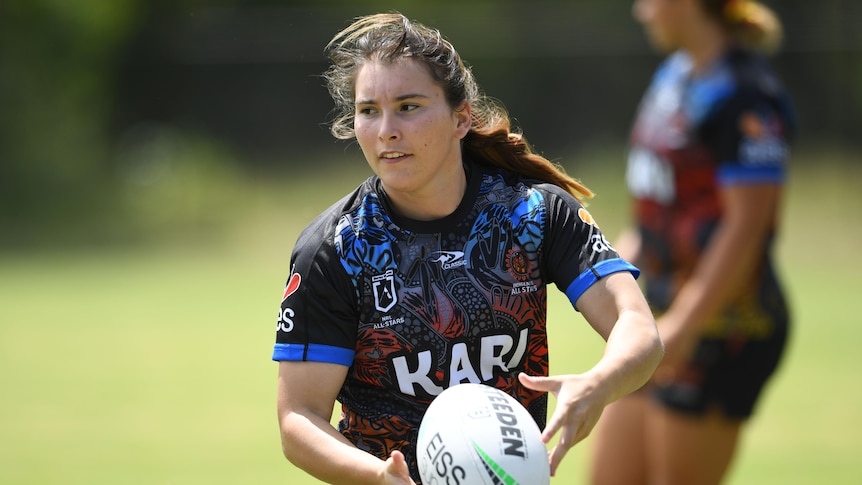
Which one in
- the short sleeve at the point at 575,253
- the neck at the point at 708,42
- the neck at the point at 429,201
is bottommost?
the short sleeve at the point at 575,253

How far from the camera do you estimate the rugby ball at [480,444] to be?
8.98 feet

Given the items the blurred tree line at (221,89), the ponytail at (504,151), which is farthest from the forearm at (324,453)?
the blurred tree line at (221,89)

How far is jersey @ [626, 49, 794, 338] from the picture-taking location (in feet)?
16.0

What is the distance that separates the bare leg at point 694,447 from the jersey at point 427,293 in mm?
1810

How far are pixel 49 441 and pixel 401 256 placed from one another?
5321 millimetres

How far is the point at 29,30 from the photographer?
19.2 m

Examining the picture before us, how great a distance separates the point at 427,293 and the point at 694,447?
2.15 meters

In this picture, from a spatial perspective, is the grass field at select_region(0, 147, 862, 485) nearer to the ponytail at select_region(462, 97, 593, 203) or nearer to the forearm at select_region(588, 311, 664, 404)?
the ponytail at select_region(462, 97, 593, 203)

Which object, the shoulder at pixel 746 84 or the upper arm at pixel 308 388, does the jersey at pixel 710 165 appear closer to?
the shoulder at pixel 746 84

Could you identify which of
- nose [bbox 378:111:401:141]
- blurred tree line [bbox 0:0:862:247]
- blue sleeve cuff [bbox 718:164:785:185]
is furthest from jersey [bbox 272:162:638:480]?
blurred tree line [bbox 0:0:862:247]

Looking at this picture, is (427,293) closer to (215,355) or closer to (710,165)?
(710,165)

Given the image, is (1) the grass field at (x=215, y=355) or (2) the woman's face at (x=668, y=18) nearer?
(2) the woman's face at (x=668, y=18)

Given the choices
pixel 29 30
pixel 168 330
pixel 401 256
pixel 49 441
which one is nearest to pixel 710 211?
pixel 401 256

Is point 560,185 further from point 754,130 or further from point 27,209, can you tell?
point 27,209
